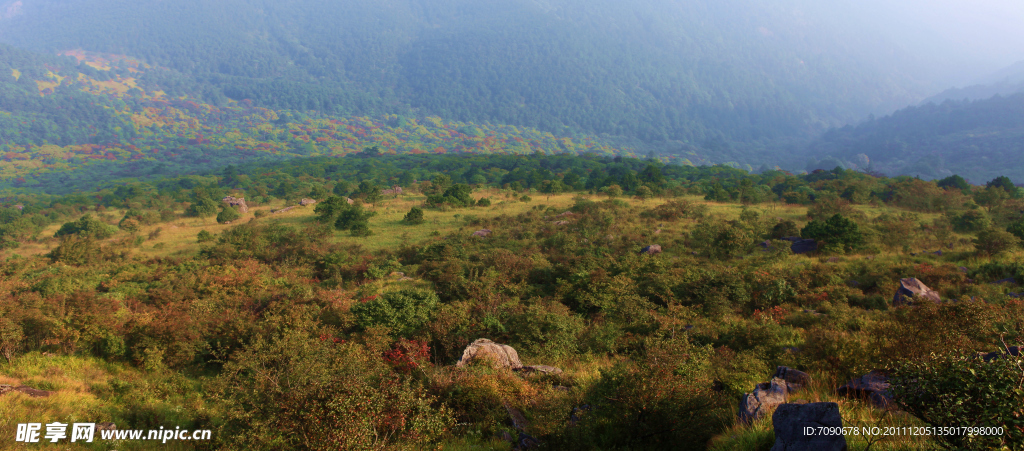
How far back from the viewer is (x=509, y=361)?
13.2 metres

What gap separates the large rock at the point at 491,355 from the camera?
41.6ft

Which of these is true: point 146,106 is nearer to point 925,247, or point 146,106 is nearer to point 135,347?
→ point 135,347

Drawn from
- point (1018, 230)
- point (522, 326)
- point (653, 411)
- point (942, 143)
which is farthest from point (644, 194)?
point (942, 143)

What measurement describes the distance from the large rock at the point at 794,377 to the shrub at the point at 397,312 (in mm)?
11096

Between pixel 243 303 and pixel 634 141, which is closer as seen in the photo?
pixel 243 303

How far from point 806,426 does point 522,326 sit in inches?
404

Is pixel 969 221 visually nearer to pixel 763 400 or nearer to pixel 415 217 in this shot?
pixel 763 400

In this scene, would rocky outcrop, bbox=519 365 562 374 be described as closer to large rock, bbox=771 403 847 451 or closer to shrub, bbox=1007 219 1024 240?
large rock, bbox=771 403 847 451

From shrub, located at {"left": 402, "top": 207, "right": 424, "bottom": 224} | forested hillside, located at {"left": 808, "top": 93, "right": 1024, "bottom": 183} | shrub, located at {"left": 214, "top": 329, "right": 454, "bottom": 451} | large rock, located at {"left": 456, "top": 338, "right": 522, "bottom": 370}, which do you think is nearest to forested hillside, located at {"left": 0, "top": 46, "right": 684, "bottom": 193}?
forested hillside, located at {"left": 808, "top": 93, "right": 1024, "bottom": 183}

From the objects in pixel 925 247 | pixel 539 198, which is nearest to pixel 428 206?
pixel 539 198

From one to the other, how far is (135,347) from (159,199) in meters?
55.5

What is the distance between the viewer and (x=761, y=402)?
296 inches

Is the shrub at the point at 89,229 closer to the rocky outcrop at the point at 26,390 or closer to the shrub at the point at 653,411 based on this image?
the rocky outcrop at the point at 26,390

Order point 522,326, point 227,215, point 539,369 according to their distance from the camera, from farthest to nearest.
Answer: point 227,215
point 522,326
point 539,369
